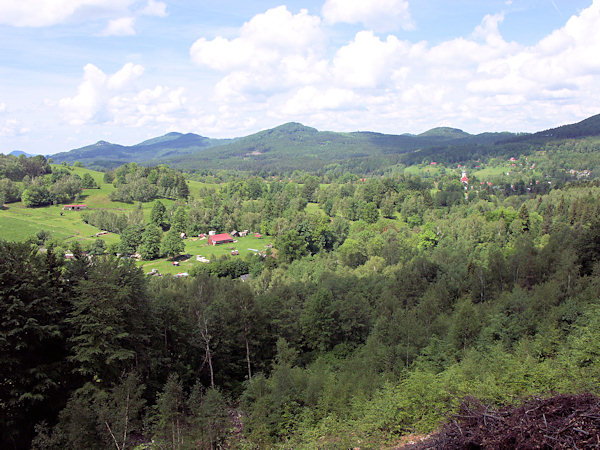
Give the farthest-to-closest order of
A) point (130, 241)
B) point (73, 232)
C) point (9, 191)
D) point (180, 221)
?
point (9, 191), point (180, 221), point (73, 232), point (130, 241)

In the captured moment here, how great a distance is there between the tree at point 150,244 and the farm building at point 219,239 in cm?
1377

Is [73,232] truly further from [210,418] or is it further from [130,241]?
[210,418]

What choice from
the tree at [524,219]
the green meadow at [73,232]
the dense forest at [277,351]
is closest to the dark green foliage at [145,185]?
the green meadow at [73,232]

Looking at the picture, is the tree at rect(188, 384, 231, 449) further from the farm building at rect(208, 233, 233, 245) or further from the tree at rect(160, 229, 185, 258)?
the farm building at rect(208, 233, 233, 245)

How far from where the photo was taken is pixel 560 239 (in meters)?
44.1

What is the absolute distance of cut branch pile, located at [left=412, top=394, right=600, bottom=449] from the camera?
22.9 feet

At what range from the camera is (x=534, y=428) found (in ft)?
24.0

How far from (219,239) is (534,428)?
291 ft

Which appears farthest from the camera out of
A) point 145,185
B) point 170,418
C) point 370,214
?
point 145,185

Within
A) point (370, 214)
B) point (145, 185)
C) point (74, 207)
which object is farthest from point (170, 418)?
point (145, 185)

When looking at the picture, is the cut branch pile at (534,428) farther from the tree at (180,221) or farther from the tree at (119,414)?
the tree at (180,221)

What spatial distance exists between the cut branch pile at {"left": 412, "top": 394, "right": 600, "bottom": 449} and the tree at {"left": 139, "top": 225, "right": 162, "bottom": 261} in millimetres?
78069

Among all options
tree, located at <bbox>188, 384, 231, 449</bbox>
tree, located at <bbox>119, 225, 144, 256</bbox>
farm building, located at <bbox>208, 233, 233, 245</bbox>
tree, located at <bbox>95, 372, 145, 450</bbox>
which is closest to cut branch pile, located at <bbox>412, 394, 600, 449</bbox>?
tree, located at <bbox>188, 384, 231, 449</bbox>

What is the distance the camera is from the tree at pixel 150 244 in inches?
3086
